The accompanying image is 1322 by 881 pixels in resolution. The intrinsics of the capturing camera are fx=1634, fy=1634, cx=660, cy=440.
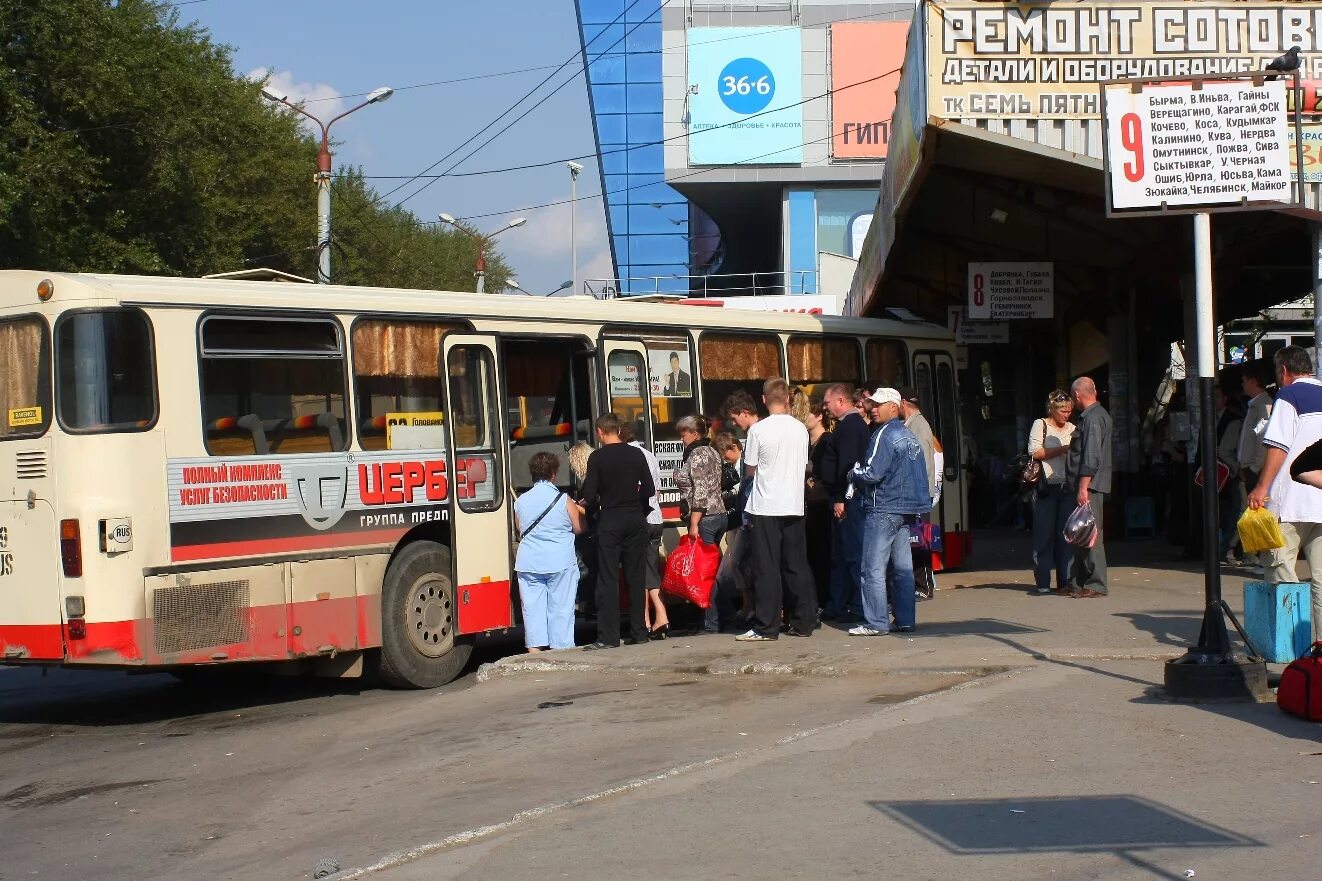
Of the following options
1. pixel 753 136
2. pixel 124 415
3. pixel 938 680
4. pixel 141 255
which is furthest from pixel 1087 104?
pixel 753 136

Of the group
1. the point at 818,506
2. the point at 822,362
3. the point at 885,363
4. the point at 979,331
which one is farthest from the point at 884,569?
the point at 979,331

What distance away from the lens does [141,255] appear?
3103 centimetres

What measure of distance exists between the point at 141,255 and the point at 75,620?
2239 cm

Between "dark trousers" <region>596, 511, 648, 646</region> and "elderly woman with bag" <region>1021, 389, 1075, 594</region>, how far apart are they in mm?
4167

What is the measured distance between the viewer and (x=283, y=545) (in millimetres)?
10891

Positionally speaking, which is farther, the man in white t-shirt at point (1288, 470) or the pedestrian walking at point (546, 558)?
the pedestrian walking at point (546, 558)

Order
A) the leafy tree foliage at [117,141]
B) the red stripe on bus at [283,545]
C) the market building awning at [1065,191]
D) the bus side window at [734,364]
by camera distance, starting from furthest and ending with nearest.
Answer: the leafy tree foliage at [117,141]
the bus side window at [734,364]
the market building awning at [1065,191]
the red stripe on bus at [283,545]

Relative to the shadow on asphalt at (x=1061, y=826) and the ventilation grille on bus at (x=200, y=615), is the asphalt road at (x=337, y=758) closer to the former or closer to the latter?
the ventilation grille on bus at (x=200, y=615)

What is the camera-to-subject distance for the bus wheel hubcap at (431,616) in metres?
11.8

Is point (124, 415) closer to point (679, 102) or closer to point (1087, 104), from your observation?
point (1087, 104)

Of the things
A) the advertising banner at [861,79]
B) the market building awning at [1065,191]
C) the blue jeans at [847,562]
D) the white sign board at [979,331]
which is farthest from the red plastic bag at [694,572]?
the advertising banner at [861,79]

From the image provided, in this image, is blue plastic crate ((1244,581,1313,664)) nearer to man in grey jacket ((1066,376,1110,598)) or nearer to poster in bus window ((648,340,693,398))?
man in grey jacket ((1066,376,1110,598))

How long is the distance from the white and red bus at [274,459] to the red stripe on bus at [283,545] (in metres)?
0.01

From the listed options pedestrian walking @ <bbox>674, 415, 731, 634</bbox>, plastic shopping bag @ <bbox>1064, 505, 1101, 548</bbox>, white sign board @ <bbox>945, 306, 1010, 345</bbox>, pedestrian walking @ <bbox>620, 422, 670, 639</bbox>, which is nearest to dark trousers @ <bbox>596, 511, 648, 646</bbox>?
pedestrian walking @ <bbox>620, 422, 670, 639</bbox>
